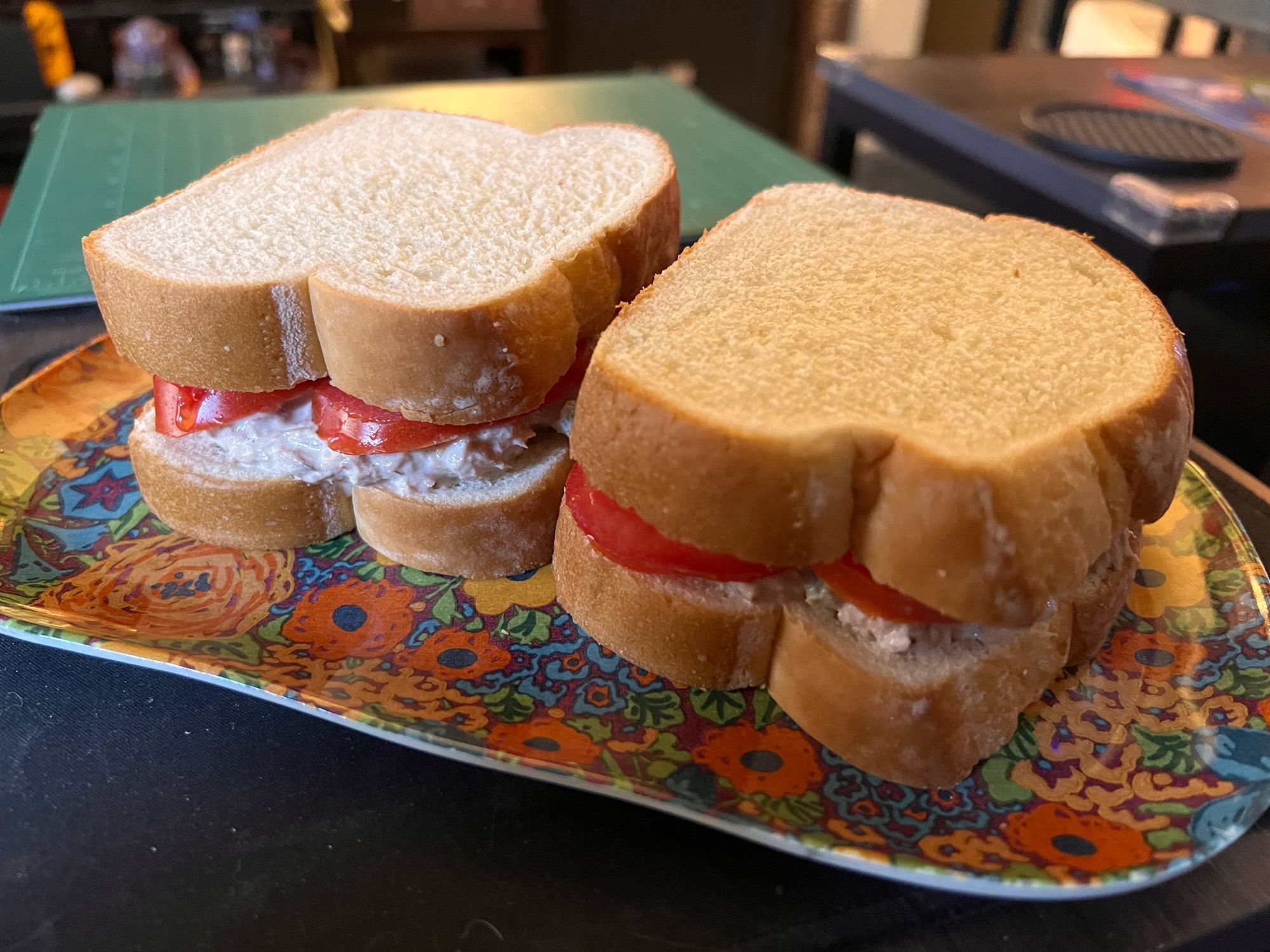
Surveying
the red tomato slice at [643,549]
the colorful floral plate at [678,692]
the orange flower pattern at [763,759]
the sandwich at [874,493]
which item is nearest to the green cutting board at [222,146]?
the colorful floral plate at [678,692]

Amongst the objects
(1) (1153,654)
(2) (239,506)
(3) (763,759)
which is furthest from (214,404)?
(1) (1153,654)

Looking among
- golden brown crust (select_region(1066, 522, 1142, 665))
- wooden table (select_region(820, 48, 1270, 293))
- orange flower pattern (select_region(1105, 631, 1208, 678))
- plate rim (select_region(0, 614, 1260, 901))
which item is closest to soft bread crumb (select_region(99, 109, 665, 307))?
plate rim (select_region(0, 614, 1260, 901))

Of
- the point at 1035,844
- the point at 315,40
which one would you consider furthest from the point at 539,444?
the point at 315,40

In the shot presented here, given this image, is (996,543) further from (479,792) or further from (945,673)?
(479,792)

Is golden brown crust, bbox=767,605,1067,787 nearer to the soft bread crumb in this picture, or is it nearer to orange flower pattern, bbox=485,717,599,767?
orange flower pattern, bbox=485,717,599,767

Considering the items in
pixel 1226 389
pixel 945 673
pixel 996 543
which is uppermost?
pixel 996 543

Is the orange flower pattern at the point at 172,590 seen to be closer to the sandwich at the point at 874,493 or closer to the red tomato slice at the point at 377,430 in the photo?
the red tomato slice at the point at 377,430
